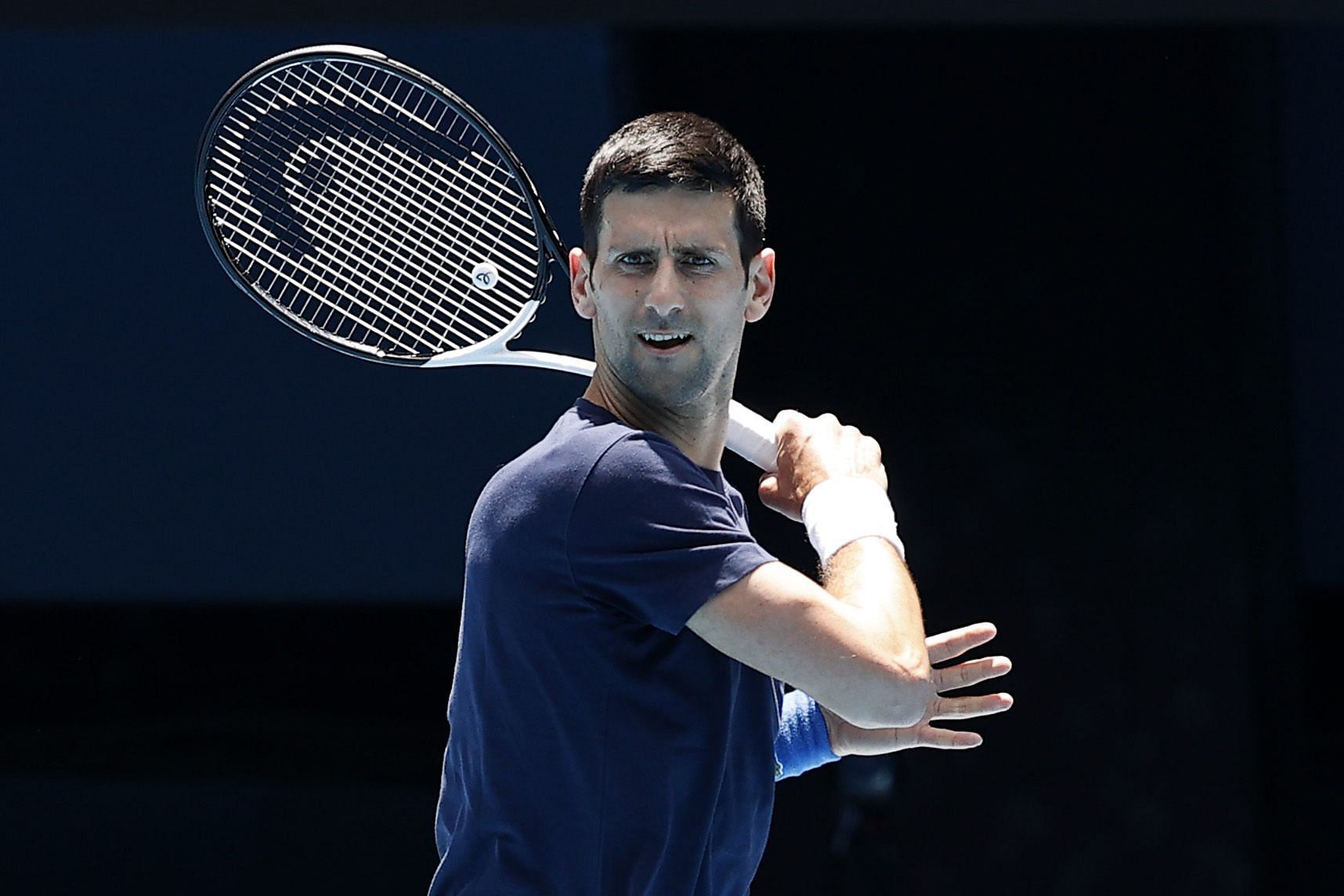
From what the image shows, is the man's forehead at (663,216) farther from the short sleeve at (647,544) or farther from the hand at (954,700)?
the hand at (954,700)

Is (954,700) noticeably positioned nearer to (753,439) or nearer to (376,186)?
(753,439)

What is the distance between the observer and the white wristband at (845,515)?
1.26 metres

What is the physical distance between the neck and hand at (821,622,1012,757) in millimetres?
228

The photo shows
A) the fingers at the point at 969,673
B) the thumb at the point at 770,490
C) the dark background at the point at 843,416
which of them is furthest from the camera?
the dark background at the point at 843,416

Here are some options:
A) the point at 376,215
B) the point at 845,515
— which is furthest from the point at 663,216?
the point at 376,215

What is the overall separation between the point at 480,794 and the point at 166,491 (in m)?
1.73

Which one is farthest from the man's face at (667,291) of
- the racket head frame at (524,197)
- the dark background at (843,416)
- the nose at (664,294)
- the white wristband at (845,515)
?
the dark background at (843,416)

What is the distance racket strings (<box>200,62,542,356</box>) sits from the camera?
1.73m

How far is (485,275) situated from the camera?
168cm

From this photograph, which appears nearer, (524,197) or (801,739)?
(801,739)

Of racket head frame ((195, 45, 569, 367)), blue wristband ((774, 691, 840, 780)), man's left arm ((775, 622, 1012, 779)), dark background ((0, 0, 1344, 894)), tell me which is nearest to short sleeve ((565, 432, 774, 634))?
man's left arm ((775, 622, 1012, 779))

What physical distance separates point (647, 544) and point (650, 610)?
4 cm

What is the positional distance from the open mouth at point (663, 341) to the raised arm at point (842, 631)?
6.8 inches

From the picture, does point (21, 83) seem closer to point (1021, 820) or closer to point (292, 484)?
point (292, 484)
